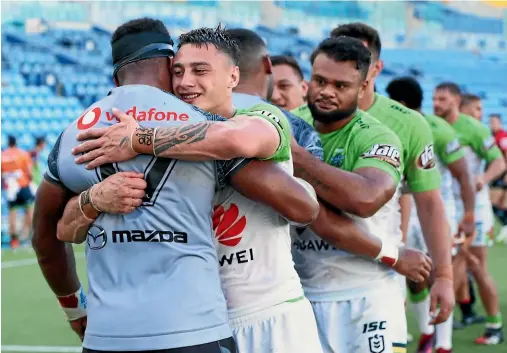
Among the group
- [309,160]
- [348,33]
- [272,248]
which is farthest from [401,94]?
[272,248]

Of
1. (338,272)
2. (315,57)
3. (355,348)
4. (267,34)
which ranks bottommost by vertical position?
(267,34)

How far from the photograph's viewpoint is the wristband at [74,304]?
3664mm

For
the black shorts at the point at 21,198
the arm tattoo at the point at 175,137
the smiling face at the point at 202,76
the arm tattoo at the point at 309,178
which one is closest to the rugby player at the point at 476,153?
the arm tattoo at the point at 309,178

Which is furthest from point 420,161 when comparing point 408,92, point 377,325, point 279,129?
point 408,92

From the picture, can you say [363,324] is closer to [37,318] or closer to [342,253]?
[342,253]

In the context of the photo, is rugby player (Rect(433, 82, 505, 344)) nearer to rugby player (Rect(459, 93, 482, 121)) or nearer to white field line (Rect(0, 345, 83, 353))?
rugby player (Rect(459, 93, 482, 121))

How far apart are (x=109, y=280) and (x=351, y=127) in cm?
160

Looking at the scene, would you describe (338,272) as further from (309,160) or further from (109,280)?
(109,280)

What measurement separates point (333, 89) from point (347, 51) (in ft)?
0.65

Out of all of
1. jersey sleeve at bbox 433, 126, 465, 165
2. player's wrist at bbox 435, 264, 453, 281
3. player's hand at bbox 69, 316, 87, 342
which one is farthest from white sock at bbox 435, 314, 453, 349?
player's hand at bbox 69, 316, 87, 342

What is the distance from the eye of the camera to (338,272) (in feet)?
13.6

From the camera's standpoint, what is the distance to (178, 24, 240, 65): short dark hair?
315 cm

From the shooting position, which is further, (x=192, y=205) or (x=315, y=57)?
(x=315, y=57)

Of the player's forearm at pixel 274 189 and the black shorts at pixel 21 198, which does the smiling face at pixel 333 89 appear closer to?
the player's forearm at pixel 274 189
